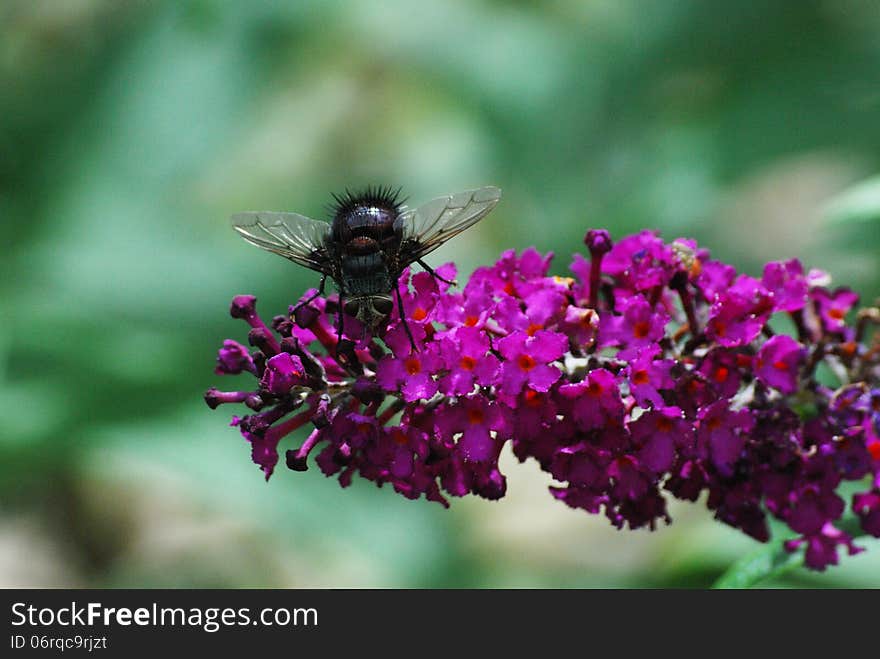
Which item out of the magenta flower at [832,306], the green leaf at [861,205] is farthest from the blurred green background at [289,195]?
the magenta flower at [832,306]

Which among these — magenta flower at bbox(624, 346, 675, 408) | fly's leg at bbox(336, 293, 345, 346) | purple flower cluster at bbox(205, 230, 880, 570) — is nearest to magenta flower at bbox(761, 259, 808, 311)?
purple flower cluster at bbox(205, 230, 880, 570)

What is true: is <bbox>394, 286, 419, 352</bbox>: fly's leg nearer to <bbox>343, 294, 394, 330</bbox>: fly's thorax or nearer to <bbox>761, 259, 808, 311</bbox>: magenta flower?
<bbox>343, 294, 394, 330</bbox>: fly's thorax

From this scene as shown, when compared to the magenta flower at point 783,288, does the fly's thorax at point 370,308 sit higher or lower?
lower

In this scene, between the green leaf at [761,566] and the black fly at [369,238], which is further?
the green leaf at [761,566]

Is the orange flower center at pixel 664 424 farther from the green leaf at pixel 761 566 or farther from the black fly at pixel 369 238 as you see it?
the green leaf at pixel 761 566

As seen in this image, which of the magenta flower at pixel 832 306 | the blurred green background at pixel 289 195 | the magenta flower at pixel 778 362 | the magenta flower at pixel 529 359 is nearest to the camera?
the magenta flower at pixel 529 359

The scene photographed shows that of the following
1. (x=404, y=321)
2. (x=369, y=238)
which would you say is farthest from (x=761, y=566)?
(x=369, y=238)
